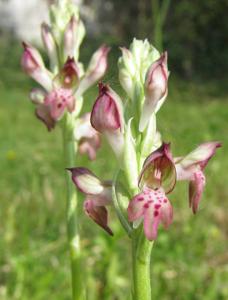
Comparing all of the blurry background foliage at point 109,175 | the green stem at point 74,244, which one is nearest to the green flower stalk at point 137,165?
the blurry background foliage at point 109,175

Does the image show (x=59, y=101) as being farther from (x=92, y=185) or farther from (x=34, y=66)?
(x=92, y=185)

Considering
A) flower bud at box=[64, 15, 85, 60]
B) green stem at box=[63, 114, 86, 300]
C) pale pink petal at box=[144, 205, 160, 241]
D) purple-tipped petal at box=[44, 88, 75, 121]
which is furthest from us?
flower bud at box=[64, 15, 85, 60]

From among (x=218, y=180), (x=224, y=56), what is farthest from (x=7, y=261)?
(x=224, y=56)

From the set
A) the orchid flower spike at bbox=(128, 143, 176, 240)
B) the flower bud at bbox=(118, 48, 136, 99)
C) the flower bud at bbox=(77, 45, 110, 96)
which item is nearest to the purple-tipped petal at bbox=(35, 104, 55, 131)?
the flower bud at bbox=(77, 45, 110, 96)

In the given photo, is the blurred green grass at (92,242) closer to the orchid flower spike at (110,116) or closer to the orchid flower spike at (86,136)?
the orchid flower spike at (110,116)

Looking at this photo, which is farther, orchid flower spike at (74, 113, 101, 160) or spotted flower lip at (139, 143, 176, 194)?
orchid flower spike at (74, 113, 101, 160)

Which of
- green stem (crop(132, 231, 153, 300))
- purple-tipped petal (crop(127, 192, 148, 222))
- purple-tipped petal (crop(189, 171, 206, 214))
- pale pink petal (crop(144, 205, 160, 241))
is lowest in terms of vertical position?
green stem (crop(132, 231, 153, 300))

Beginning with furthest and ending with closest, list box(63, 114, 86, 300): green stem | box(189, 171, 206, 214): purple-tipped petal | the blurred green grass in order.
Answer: the blurred green grass → box(63, 114, 86, 300): green stem → box(189, 171, 206, 214): purple-tipped petal

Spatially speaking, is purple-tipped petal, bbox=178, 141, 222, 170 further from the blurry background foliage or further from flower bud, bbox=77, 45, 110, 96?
flower bud, bbox=77, 45, 110, 96
